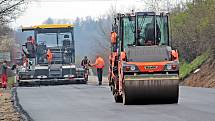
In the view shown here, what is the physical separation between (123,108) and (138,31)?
3.17 meters

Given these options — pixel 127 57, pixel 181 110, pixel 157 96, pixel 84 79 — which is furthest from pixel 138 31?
pixel 84 79

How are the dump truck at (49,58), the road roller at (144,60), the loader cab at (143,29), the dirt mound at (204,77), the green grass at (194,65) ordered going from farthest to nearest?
the green grass at (194,65), the dump truck at (49,58), the dirt mound at (204,77), the loader cab at (143,29), the road roller at (144,60)

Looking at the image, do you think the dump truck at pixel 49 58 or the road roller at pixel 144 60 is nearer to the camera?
the road roller at pixel 144 60

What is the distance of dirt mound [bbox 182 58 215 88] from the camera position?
3269 centimetres

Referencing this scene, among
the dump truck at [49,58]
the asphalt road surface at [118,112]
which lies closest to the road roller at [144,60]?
the asphalt road surface at [118,112]

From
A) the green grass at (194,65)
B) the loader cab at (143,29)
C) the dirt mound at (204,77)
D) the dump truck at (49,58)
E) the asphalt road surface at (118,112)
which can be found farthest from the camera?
the green grass at (194,65)

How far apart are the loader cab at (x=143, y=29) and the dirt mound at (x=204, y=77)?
493 inches

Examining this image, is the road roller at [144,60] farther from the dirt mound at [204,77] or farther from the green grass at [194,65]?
the green grass at [194,65]

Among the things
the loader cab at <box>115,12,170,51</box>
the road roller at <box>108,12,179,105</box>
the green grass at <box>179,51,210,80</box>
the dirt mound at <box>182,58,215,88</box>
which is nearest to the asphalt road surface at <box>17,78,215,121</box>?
the road roller at <box>108,12,179,105</box>

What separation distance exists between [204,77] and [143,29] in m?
15.3

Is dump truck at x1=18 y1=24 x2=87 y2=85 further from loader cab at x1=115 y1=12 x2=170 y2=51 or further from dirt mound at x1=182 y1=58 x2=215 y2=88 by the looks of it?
loader cab at x1=115 y1=12 x2=170 y2=51

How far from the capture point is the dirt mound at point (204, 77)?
32.7 meters

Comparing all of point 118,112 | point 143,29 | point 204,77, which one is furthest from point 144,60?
point 204,77

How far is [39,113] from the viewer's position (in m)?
16.4
